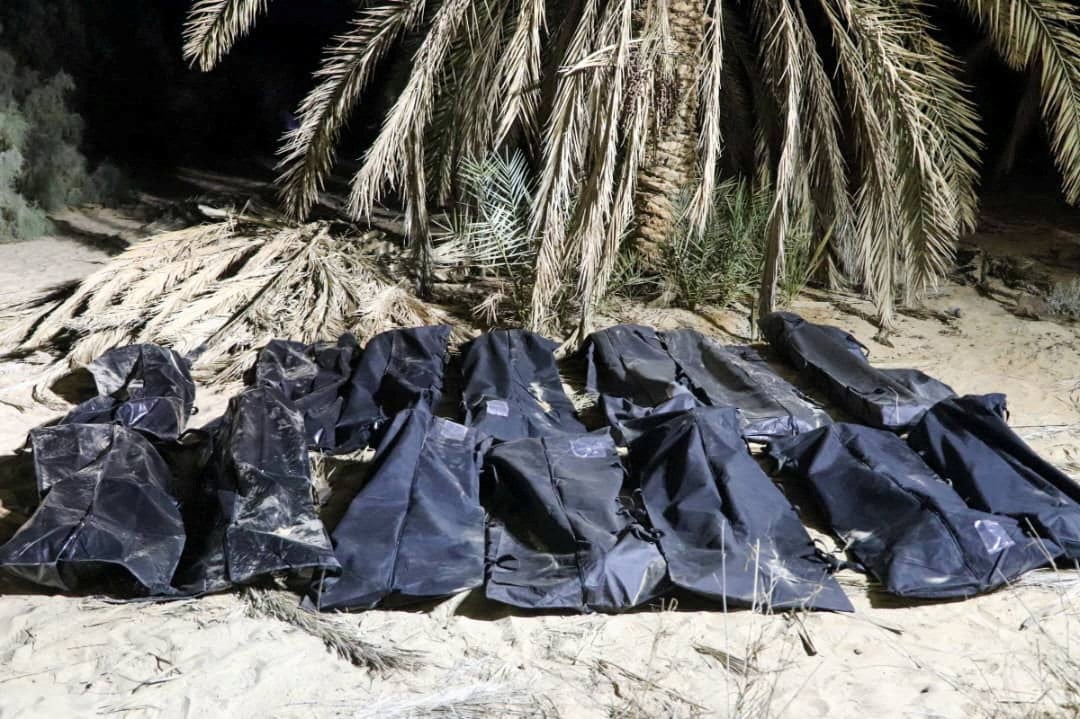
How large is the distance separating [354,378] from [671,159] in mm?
2620

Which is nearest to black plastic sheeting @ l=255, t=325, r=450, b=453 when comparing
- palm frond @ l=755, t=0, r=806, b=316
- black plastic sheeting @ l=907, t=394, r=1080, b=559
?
palm frond @ l=755, t=0, r=806, b=316

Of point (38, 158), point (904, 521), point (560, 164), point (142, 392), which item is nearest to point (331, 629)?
point (142, 392)

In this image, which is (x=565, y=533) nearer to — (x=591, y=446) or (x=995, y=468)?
(x=591, y=446)

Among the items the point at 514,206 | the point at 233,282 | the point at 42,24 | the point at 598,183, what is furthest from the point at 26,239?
the point at 598,183

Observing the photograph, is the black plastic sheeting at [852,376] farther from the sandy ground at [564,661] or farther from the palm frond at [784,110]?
the sandy ground at [564,661]

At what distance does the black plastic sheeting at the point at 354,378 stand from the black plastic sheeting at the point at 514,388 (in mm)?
200

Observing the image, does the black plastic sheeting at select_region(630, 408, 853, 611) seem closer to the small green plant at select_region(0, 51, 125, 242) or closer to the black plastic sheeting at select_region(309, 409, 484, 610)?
the black plastic sheeting at select_region(309, 409, 484, 610)

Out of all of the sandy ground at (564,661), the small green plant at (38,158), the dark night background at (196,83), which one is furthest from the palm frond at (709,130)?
the small green plant at (38,158)

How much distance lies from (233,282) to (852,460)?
3638mm

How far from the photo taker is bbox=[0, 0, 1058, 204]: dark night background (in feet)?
27.7

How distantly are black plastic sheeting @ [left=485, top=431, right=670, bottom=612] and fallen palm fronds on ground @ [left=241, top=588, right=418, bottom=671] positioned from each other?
425mm

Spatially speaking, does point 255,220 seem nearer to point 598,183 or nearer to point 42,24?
point 598,183

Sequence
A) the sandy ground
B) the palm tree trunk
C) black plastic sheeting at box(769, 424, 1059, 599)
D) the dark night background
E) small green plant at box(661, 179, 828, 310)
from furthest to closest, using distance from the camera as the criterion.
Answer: the dark night background, small green plant at box(661, 179, 828, 310), the palm tree trunk, black plastic sheeting at box(769, 424, 1059, 599), the sandy ground

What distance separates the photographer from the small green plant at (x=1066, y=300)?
235 inches
